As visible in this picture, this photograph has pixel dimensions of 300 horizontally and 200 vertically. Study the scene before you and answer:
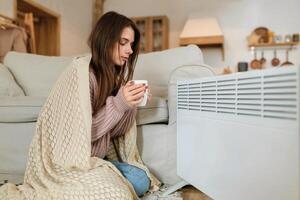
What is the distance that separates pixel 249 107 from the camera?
0.69 m

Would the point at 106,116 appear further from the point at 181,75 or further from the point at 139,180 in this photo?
the point at 181,75

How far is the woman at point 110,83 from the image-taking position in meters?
0.97

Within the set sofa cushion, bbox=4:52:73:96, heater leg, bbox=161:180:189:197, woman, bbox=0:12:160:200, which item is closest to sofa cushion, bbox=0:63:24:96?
sofa cushion, bbox=4:52:73:96

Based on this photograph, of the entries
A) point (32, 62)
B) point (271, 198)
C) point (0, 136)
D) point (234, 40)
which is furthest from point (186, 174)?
point (234, 40)

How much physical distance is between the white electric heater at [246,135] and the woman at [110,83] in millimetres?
229

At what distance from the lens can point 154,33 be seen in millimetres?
3846

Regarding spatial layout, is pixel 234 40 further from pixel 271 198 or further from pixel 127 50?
pixel 271 198

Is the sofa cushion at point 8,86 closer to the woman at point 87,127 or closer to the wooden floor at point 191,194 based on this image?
the woman at point 87,127

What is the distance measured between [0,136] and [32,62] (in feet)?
2.30

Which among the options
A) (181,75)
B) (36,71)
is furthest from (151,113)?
(36,71)

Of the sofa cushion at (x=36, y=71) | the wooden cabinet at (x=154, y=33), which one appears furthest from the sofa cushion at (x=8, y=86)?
the wooden cabinet at (x=154, y=33)

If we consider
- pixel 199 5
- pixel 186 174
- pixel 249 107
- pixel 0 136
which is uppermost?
pixel 199 5

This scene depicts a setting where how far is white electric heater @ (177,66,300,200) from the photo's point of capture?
573mm

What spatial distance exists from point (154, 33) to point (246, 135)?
329 cm
